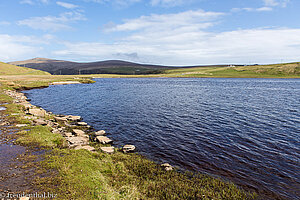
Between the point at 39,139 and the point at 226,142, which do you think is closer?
the point at 39,139

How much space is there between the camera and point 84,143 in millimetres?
18141

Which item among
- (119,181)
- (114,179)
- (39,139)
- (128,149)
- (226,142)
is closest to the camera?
(119,181)

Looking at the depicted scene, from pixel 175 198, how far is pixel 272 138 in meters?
18.7

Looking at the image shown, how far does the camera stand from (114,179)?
39.8ft

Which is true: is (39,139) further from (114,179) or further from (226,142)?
(226,142)

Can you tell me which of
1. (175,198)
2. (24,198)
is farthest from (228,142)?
(24,198)

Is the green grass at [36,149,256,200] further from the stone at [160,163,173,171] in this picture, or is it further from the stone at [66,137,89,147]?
the stone at [66,137,89,147]

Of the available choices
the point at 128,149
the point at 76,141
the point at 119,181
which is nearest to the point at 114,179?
the point at 119,181

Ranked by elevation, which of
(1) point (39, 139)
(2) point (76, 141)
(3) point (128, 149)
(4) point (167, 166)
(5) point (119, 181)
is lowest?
(4) point (167, 166)

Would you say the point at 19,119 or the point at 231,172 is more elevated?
the point at 19,119

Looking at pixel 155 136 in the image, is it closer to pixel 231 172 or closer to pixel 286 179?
pixel 231 172

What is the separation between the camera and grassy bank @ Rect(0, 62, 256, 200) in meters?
9.91

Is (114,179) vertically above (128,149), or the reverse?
(114,179)

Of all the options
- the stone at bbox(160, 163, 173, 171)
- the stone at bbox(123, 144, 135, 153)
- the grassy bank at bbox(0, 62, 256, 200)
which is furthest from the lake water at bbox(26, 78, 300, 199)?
the grassy bank at bbox(0, 62, 256, 200)
